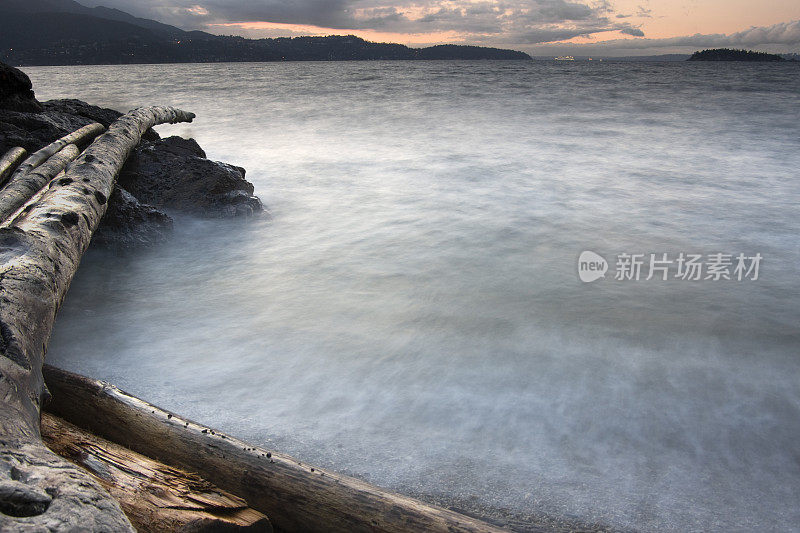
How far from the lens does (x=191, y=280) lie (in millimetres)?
3811

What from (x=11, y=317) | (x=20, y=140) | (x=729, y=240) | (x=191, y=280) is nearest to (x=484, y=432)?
(x=11, y=317)

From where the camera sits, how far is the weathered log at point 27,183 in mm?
3330

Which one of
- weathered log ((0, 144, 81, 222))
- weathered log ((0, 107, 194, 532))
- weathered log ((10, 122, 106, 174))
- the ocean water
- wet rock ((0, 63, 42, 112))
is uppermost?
wet rock ((0, 63, 42, 112))

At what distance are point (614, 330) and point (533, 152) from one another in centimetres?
667

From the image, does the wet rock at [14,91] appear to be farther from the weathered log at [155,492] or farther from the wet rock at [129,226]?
the weathered log at [155,492]

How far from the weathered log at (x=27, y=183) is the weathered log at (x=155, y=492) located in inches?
91.9

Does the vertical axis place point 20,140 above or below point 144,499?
above

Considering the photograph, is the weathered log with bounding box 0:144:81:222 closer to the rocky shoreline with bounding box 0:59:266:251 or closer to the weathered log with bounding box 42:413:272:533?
the rocky shoreline with bounding box 0:59:266:251

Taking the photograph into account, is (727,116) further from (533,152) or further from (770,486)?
(770,486)

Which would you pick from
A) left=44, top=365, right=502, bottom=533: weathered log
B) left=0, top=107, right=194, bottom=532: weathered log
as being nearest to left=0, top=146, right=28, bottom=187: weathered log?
left=0, top=107, right=194, bottom=532: weathered log

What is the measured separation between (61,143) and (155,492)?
4.55m

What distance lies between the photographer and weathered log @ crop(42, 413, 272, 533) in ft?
4.17

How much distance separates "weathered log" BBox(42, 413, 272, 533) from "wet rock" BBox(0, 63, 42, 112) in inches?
207

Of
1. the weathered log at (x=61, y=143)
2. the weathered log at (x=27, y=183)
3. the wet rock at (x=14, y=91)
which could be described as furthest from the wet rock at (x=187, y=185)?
the wet rock at (x=14, y=91)
